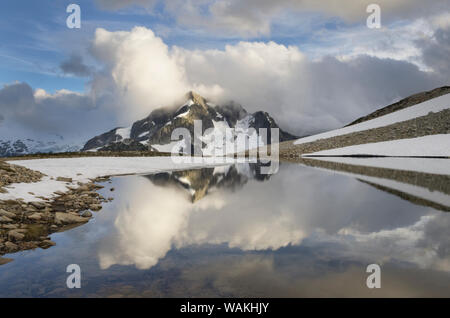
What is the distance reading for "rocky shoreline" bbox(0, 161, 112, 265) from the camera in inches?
434

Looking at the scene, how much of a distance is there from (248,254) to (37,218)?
10.2m

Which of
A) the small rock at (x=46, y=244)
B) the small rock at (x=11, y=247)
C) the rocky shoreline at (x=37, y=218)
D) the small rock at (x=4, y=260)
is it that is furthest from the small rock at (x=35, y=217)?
the small rock at (x=4, y=260)

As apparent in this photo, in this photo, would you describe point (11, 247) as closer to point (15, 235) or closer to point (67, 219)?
point (15, 235)

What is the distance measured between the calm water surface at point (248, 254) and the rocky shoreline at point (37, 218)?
0.69m

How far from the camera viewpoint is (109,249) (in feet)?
34.3

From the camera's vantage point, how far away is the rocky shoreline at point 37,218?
11016 millimetres

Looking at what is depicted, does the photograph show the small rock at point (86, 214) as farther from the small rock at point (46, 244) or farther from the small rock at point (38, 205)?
the small rock at point (46, 244)

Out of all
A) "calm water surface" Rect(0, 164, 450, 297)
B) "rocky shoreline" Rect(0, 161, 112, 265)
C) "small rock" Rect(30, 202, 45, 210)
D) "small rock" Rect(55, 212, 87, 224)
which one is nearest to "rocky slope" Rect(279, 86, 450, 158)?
"calm water surface" Rect(0, 164, 450, 297)

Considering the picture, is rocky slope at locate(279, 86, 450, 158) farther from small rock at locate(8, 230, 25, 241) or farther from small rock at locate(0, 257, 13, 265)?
small rock at locate(0, 257, 13, 265)

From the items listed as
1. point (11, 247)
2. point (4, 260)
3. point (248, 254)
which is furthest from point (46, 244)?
point (248, 254)

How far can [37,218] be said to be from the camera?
A: 13.7m

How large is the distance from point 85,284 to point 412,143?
89091 millimetres
